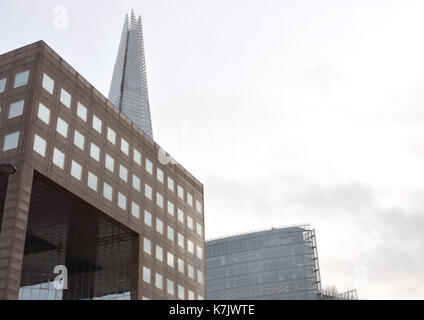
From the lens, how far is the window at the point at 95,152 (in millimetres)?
62694

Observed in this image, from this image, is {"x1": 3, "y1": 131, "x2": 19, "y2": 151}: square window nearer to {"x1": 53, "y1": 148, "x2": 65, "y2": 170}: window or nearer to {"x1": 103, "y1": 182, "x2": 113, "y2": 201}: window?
{"x1": 53, "y1": 148, "x2": 65, "y2": 170}: window

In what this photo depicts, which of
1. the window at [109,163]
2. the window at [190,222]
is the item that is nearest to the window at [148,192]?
the window at [109,163]

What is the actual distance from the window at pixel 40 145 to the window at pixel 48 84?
20.8ft

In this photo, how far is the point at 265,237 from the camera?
643 feet

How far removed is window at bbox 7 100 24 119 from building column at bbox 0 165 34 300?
6640 mm

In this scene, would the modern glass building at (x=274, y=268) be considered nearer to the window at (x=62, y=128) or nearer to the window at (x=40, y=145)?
the window at (x=62, y=128)

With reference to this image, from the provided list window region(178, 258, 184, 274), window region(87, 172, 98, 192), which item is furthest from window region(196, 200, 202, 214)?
window region(87, 172, 98, 192)

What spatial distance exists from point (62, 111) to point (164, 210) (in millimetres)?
23162

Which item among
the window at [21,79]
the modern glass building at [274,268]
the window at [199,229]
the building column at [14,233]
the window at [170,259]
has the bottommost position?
the building column at [14,233]

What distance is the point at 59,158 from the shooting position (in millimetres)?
56969

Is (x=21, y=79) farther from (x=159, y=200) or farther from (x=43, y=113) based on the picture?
(x=159, y=200)
